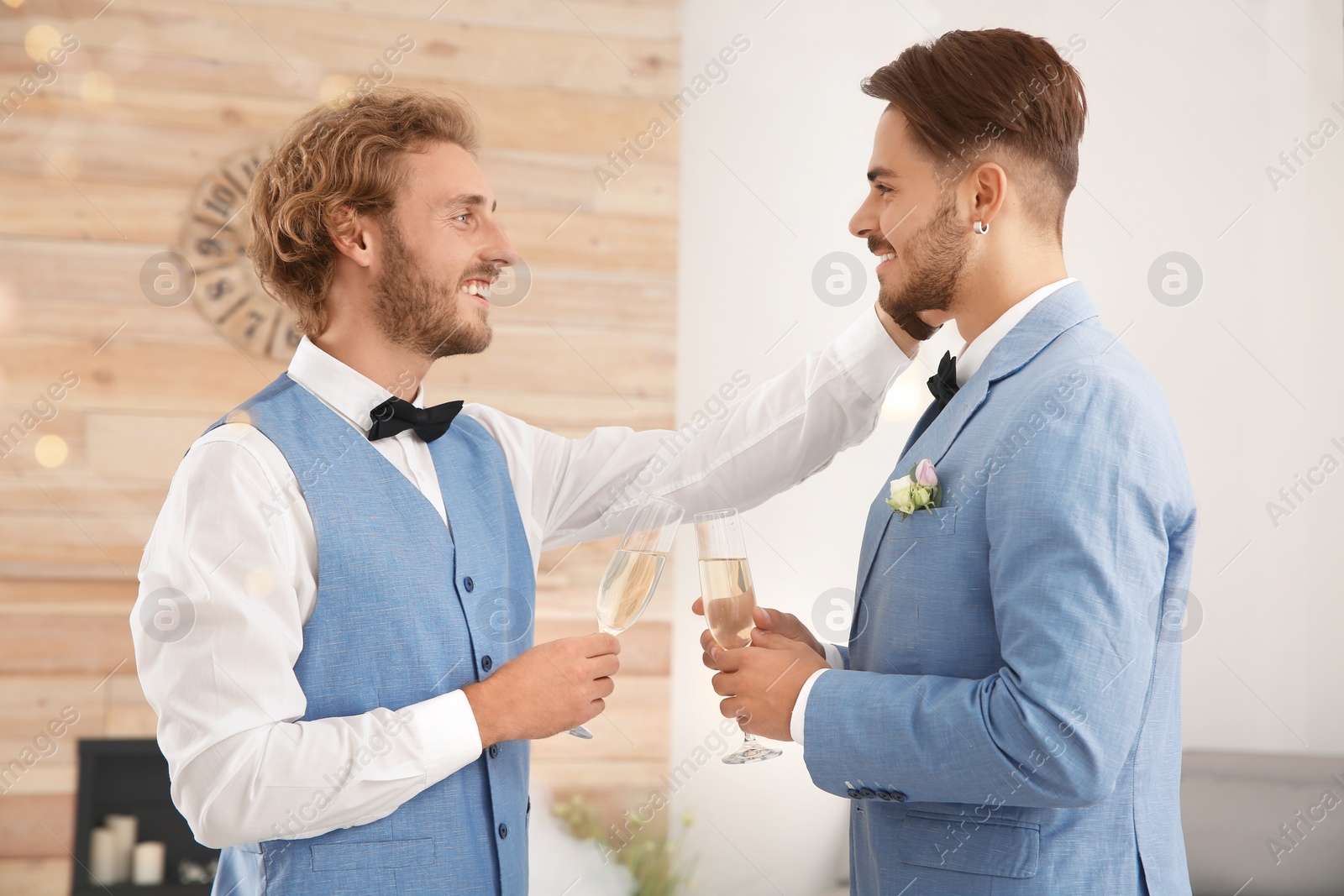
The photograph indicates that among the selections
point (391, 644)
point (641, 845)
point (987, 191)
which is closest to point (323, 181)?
point (391, 644)

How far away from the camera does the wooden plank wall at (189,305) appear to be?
3396 millimetres

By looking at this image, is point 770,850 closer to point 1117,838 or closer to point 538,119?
point 1117,838

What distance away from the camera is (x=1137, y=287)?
3.62 metres

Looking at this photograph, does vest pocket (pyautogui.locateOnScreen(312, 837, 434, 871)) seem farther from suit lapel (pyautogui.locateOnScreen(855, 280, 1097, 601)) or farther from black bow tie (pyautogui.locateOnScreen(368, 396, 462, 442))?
suit lapel (pyautogui.locateOnScreen(855, 280, 1097, 601))

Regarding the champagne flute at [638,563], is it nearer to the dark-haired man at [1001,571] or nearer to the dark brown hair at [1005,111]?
the dark-haired man at [1001,571]

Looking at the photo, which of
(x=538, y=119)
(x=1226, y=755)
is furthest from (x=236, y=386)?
(x=1226, y=755)

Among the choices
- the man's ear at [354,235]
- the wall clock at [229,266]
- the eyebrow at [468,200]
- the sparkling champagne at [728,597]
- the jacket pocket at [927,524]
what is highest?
the wall clock at [229,266]

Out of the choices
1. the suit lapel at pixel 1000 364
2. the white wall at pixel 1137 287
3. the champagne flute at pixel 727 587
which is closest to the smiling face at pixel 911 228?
the suit lapel at pixel 1000 364

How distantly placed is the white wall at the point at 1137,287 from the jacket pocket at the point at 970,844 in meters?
2.24

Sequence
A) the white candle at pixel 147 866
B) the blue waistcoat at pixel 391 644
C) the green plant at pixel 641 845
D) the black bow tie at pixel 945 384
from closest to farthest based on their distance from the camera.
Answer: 1. the blue waistcoat at pixel 391 644
2. the black bow tie at pixel 945 384
3. the white candle at pixel 147 866
4. the green plant at pixel 641 845

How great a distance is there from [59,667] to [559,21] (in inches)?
109

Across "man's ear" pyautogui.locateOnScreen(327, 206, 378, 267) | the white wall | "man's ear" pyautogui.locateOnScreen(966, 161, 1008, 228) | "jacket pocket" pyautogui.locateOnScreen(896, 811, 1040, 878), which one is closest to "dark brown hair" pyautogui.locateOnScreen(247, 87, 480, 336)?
"man's ear" pyautogui.locateOnScreen(327, 206, 378, 267)

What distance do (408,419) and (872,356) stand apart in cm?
81

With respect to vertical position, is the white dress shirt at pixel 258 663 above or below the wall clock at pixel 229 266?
below
